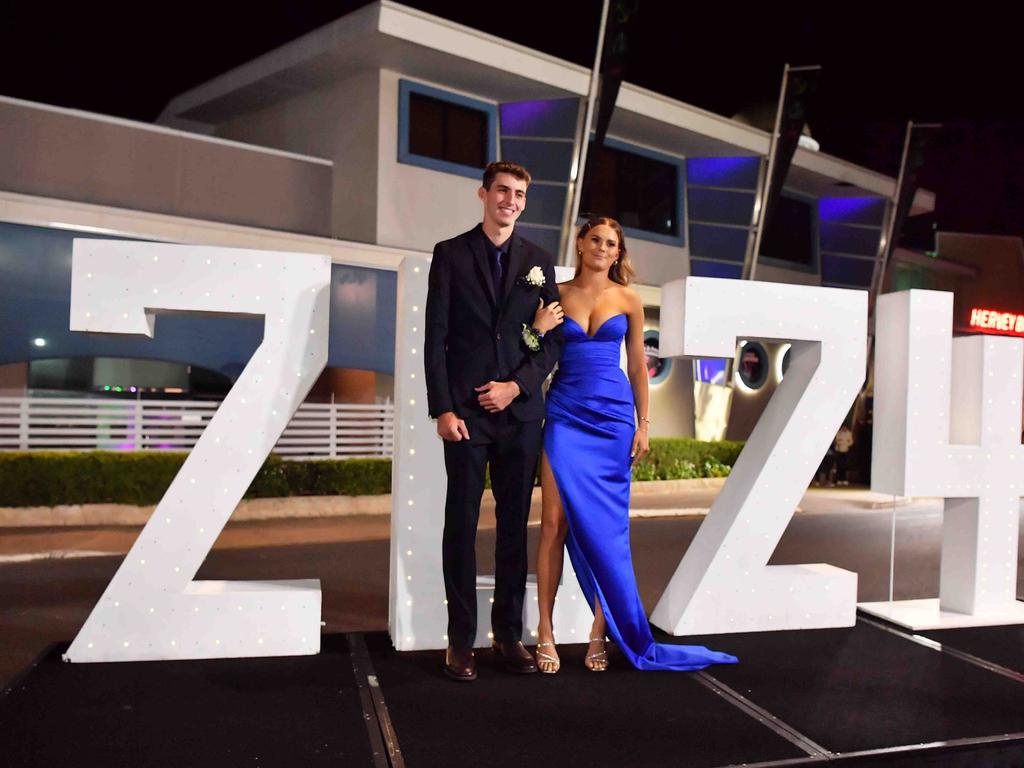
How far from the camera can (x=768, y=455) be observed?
15.3ft

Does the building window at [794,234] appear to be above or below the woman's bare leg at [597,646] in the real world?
above

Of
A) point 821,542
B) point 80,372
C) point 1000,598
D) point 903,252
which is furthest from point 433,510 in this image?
point 903,252

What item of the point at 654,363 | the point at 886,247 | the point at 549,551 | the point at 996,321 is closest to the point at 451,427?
the point at 549,551

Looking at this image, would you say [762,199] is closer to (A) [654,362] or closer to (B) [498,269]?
(A) [654,362]

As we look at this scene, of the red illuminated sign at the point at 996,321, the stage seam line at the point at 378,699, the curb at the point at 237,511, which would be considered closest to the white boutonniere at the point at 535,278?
the stage seam line at the point at 378,699

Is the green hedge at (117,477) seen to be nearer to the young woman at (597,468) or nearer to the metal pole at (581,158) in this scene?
the metal pole at (581,158)

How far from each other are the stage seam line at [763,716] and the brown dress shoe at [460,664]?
100 centimetres

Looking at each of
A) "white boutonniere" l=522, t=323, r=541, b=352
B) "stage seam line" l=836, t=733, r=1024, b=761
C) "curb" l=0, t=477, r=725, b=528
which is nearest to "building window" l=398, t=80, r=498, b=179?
"curb" l=0, t=477, r=725, b=528

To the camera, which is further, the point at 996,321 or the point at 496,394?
the point at 996,321

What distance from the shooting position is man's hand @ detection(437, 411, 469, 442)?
3695mm

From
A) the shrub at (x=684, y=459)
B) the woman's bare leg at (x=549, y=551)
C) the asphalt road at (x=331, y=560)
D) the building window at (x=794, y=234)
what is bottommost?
the asphalt road at (x=331, y=560)

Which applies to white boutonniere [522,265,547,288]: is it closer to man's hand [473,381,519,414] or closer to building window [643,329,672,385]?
man's hand [473,381,519,414]

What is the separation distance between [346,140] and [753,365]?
10.3m

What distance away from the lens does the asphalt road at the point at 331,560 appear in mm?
5578
